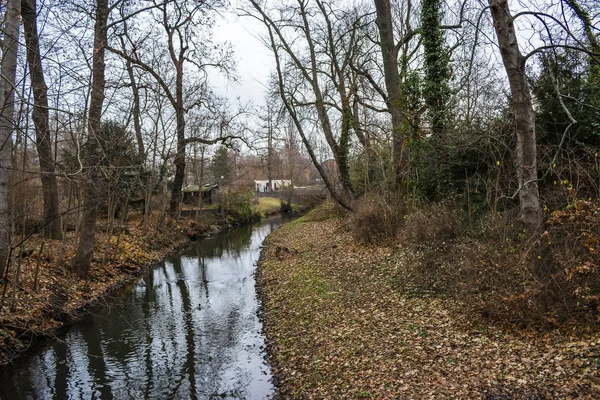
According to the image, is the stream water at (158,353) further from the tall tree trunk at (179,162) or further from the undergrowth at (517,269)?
the tall tree trunk at (179,162)

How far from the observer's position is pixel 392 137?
16094mm

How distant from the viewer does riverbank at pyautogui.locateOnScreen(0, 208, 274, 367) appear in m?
8.82

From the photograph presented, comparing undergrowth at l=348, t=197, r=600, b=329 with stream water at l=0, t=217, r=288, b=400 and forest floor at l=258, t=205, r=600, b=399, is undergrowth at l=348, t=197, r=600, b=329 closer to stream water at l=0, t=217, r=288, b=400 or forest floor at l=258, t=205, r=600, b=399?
forest floor at l=258, t=205, r=600, b=399

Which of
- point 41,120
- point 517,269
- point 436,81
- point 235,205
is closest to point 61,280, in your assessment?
point 41,120

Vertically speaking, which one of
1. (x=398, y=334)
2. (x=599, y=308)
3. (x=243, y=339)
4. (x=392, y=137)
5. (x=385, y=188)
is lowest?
(x=243, y=339)

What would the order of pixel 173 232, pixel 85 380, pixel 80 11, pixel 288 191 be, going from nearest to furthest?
pixel 85 380
pixel 80 11
pixel 173 232
pixel 288 191

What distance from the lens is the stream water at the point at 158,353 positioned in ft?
24.1

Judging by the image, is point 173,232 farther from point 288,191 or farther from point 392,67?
point 288,191

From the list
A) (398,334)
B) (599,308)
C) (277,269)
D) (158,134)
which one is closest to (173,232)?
(158,134)

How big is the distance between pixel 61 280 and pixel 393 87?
1286cm

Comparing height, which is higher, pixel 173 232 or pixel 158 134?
pixel 158 134

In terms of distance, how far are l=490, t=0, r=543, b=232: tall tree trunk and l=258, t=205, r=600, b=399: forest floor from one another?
1.94 m

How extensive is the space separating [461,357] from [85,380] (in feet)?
21.5

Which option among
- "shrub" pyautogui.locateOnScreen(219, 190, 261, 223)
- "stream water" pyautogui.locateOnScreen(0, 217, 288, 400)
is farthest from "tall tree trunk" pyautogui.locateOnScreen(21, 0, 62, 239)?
"shrub" pyautogui.locateOnScreen(219, 190, 261, 223)
